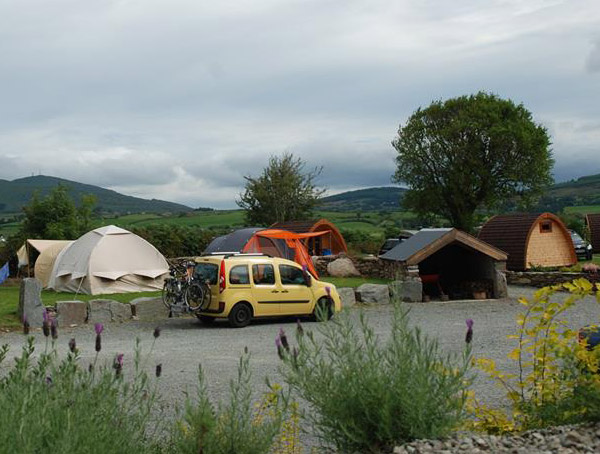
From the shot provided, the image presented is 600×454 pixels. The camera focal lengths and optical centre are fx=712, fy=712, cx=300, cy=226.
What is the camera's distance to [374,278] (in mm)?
27094

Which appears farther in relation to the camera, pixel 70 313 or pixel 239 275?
pixel 70 313

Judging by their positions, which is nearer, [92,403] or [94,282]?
[92,403]

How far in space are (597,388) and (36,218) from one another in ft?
102

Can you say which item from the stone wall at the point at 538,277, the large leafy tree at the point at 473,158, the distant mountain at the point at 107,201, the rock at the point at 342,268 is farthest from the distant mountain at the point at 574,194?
the distant mountain at the point at 107,201

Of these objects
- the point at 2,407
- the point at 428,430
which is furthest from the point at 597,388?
the point at 2,407

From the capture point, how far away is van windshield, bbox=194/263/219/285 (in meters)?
15.8

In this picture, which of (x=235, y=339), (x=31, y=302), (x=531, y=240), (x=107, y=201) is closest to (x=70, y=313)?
(x=31, y=302)

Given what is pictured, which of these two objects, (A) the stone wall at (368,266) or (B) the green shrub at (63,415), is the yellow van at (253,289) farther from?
(B) the green shrub at (63,415)

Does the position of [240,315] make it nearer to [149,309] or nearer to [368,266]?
[149,309]

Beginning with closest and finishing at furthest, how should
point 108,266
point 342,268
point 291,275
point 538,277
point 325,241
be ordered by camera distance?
point 291,275 < point 108,266 < point 538,277 < point 342,268 < point 325,241

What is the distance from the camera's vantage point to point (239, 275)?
627 inches

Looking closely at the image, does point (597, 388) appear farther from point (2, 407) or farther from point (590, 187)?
point (590, 187)

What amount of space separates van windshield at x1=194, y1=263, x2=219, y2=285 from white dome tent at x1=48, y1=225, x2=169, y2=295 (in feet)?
23.1

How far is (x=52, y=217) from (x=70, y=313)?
17.6 m
